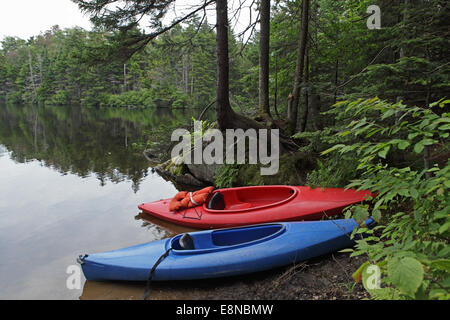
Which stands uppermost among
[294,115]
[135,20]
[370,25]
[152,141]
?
[135,20]

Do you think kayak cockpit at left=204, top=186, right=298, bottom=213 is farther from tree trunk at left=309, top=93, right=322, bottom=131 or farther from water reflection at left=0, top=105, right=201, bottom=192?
tree trunk at left=309, top=93, right=322, bottom=131

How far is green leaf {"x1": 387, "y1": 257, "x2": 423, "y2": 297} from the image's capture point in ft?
3.44

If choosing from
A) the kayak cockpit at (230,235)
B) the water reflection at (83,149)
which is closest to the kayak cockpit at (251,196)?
the kayak cockpit at (230,235)

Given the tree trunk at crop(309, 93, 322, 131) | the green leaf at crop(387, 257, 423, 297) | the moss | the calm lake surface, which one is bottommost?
the calm lake surface

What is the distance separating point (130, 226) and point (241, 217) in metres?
2.56

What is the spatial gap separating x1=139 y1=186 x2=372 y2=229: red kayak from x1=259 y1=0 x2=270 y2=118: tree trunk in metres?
2.73

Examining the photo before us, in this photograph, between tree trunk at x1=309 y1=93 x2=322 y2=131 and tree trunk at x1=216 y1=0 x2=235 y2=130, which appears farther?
tree trunk at x1=309 y1=93 x2=322 y2=131

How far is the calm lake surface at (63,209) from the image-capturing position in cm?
435

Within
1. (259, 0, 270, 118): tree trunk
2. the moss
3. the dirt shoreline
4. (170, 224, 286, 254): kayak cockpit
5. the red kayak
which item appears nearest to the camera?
the dirt shoreline

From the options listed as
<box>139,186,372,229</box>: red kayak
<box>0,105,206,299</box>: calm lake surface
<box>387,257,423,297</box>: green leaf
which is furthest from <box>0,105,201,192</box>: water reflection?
<box>387,257,423,297</box>: green leaf

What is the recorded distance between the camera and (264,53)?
7.56 m

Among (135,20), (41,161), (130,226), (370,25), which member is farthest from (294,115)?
(41,161)
